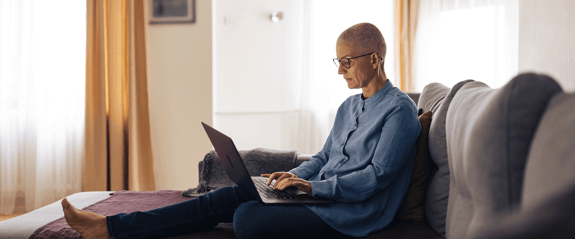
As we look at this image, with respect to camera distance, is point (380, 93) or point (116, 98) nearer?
point (380, 93)

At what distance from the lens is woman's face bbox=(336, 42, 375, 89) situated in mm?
1268

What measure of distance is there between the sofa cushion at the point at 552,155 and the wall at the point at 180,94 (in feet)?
8.85

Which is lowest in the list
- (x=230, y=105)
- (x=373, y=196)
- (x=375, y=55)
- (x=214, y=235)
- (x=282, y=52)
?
(x=214, y=235)

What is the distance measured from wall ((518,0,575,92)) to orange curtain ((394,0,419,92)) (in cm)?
220

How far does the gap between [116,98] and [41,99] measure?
674mm

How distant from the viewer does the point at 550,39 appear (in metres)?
1.06

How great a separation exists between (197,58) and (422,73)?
2.08 m

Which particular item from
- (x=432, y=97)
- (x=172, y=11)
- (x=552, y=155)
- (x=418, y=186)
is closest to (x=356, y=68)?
Result: (x=432, y=97)

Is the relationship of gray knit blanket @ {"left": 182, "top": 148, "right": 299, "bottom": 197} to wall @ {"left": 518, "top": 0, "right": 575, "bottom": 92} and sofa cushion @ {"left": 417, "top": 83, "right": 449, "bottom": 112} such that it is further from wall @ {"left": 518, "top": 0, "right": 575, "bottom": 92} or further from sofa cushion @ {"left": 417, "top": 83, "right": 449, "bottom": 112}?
wall @ {"left": 518, "top": 0, "right": 575, "bottom": 92}

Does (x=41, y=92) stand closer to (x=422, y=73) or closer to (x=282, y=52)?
(x=282, y=52)

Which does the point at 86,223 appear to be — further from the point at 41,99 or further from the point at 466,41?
the point at 466,41

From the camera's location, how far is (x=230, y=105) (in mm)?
3416

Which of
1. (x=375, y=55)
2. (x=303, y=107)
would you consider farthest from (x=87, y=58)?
(x=375, y=55)

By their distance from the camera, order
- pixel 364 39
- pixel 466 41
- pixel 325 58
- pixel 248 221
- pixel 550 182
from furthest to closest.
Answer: pixel 325 58 < pixel 466 41 < pixel 364 39 < pixel 248 221 < pixel 550 182
